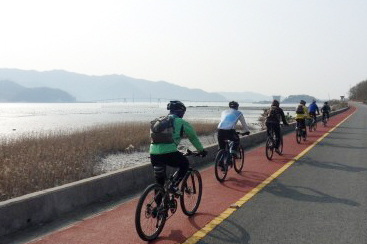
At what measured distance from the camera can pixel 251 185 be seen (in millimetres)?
8766

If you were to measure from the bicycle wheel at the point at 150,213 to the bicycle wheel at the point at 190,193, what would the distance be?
0.73 metres

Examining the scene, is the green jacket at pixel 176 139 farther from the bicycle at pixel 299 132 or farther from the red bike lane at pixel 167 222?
the bicycle at pixel 299 132

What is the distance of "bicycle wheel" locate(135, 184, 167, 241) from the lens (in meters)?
4.98

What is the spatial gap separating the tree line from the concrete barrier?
5587 inches

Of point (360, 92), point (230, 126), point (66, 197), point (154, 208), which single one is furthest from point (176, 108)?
point (360, 92)

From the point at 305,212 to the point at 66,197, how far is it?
160 inches

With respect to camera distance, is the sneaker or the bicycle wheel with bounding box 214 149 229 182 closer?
the sneaker

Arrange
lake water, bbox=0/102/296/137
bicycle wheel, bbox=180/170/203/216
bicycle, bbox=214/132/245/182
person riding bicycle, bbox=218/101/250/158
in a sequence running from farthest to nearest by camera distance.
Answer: lake water, bbox=0/102/296/137, person riding bicycle, bbox=218/101/250/158, bicycle, bbox=214/132/245/182, bicycle wheel, bbox=180/170/203/216

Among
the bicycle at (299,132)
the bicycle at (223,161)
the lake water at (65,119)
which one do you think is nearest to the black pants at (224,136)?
the bicycle at (223,161)

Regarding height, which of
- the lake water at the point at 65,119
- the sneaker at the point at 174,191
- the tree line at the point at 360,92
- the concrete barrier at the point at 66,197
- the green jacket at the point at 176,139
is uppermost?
the tree line at the point at 360,92

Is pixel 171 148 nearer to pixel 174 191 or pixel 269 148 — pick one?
pixel 174 191

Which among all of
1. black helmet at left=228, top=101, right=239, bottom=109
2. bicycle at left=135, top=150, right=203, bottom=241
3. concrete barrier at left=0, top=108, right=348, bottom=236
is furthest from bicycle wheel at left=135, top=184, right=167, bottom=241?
black helmet at left=228, top=101, right=239, bottom=109

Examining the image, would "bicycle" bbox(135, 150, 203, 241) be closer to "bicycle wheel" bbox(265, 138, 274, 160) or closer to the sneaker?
the sneaker

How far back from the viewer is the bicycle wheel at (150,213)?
4.98 m
